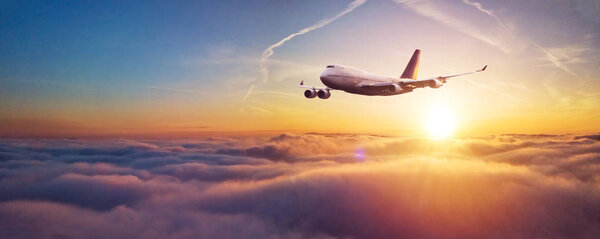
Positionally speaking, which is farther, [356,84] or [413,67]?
[413,67]

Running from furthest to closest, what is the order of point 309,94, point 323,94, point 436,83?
1. point 436,83
2. point 323,94
3. point 309,94

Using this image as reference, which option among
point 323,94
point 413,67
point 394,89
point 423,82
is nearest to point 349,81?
point 323,94

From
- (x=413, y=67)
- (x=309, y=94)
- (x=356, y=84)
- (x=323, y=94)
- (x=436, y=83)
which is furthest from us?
(x=413, y=67)

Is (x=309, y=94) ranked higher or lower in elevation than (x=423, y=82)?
lower

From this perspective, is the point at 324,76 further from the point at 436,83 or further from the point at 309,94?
the point at 436,83

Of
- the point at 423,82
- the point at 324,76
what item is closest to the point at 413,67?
the point at 423,82

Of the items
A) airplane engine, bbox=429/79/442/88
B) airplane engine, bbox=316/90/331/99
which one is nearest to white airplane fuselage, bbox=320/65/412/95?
airplane engine, bbox=316/90/331/99

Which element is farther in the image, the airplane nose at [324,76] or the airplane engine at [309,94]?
the airplane nose at [324,76]

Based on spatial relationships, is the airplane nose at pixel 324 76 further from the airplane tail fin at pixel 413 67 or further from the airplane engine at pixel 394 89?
the airplane tail fin at pixel 413 67

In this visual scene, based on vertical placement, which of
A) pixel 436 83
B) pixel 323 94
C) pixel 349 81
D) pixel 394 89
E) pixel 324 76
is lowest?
pixel 323 94

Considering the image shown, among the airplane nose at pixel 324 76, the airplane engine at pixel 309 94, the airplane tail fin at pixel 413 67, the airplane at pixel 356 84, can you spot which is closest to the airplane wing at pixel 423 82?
the airplane at pixel 356 84

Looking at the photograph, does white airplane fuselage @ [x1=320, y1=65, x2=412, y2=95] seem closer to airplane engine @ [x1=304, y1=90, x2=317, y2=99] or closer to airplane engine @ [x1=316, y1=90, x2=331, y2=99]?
airplane engine @ [x1=316, y1=90, x2=331, y2=99]

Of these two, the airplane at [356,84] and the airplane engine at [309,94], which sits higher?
the airplane at [356,84]

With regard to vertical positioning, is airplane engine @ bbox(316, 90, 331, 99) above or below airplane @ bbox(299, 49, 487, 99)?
below
